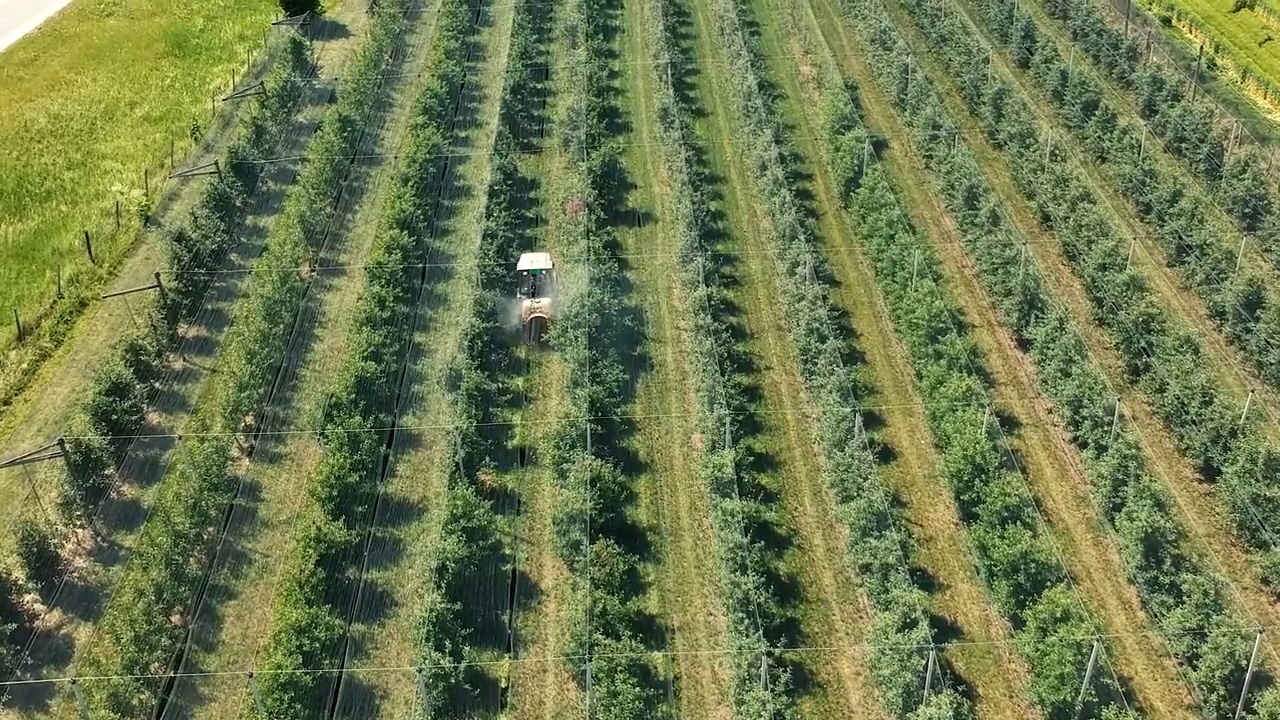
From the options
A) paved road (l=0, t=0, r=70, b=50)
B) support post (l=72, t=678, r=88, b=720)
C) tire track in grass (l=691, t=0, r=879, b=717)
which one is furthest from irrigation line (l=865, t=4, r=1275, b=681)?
paved road (l=0, t=0, r=70, b=50)

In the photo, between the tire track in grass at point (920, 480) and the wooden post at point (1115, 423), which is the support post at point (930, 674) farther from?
the wooden post at point (1115, 423)

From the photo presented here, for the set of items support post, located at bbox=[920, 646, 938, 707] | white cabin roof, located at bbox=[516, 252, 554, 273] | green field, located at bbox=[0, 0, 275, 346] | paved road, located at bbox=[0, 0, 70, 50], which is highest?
paved road, located at bbox=[0, 0, 70, 50]

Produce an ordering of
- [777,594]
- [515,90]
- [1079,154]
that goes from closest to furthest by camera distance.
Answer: [777,594] < [1079,154] < [515,90]

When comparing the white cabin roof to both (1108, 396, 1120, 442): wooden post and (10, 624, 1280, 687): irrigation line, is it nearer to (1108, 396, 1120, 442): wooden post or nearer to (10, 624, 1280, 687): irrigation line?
(10, 624, 1280, 687): irrigation line

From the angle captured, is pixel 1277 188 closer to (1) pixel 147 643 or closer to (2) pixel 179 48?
(1) pixel 147 643

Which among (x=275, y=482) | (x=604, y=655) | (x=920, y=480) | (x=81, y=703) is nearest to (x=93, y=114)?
(x=275, y=482)

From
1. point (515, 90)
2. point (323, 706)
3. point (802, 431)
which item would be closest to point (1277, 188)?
point (802, 431)

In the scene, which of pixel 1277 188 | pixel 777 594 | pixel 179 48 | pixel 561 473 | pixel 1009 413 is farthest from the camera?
pixel 179 48

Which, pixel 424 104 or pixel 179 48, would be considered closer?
pixel 424 104
